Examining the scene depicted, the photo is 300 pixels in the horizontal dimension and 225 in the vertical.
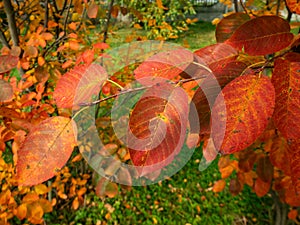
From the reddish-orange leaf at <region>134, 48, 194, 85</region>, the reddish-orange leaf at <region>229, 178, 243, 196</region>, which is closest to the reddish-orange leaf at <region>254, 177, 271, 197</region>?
the reddish-orange leaf at <region>229, 178, 243, 196</region>

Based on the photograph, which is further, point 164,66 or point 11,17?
point 11,17

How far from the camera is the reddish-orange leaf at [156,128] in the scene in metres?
0.34

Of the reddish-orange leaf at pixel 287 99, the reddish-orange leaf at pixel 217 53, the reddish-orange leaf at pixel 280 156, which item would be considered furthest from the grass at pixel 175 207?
the reddish-orange leaf at pixel 287 99

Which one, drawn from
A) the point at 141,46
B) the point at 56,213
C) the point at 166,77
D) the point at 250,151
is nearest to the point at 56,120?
the point at 166,77

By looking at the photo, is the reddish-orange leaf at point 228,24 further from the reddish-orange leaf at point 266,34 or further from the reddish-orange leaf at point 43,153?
the reddish-orange leaf at point 43,153

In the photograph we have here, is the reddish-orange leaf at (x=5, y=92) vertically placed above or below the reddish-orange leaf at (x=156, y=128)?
below

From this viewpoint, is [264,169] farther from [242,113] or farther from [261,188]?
[242,113]

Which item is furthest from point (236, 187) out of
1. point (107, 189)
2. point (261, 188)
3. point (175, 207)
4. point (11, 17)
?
point (11, 17)

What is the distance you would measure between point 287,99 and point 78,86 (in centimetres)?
29

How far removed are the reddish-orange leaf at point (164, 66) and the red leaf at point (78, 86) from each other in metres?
0.07

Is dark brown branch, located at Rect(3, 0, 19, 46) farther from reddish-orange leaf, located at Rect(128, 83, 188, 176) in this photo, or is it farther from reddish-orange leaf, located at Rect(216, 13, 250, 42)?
reddish-orange leaf, located at Rect(128, 83, 188, 176)

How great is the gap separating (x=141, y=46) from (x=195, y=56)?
124cm

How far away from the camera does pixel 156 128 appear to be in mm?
353

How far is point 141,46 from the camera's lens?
1677 millimetres
